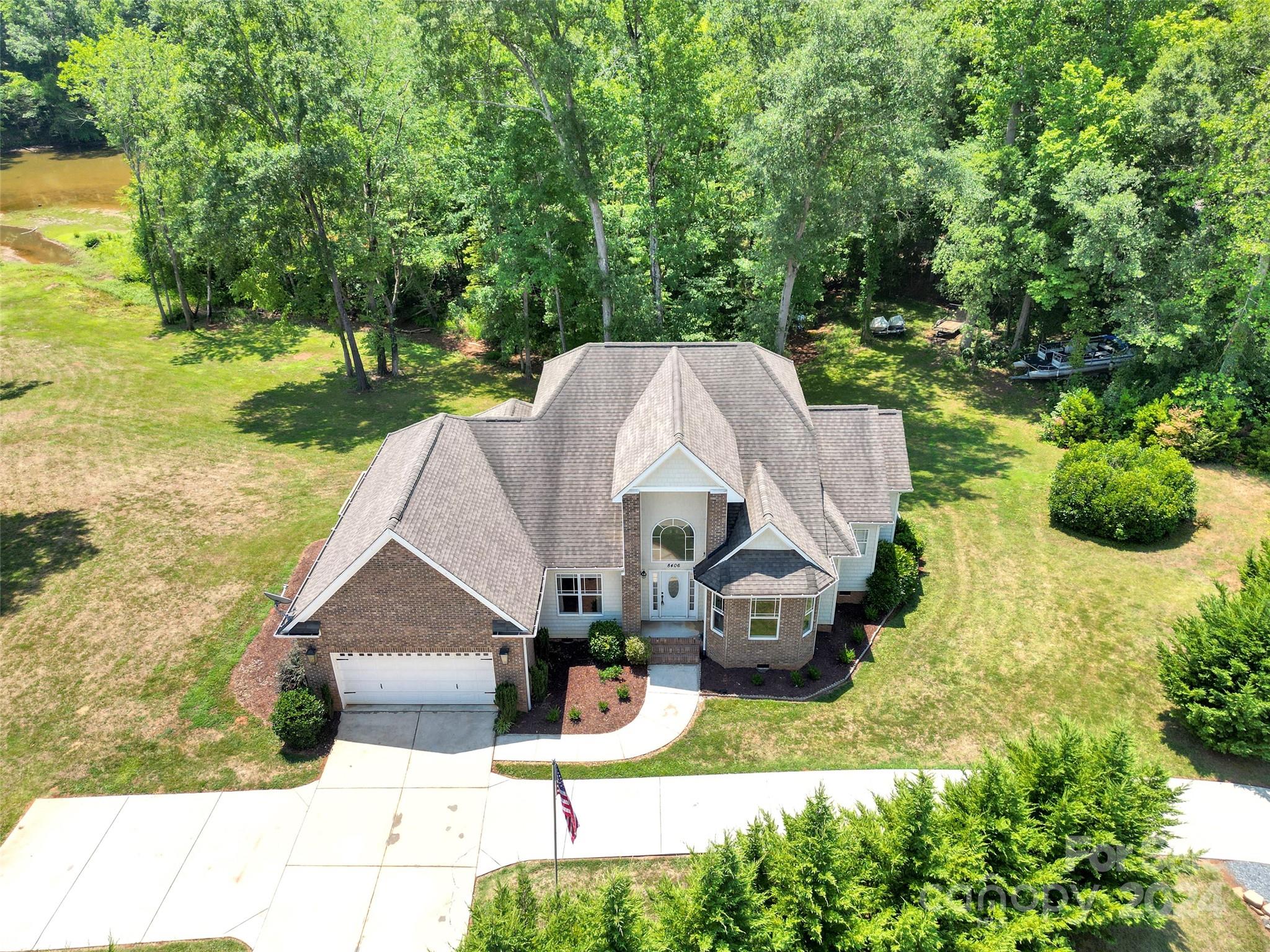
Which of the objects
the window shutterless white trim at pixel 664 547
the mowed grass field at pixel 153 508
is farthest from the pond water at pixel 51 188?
the window shutterless white trim at pixel 664 547

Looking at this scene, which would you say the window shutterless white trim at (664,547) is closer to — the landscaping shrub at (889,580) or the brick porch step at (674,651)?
the brick porch step at (674,651)

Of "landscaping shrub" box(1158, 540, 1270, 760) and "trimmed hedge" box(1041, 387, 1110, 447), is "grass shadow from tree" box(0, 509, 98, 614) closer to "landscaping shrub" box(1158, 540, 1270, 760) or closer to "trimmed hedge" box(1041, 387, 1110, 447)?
"landscaping shrub" box(1158, 540, 1270, 760)

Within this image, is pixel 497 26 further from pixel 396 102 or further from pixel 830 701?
pixel 830 701

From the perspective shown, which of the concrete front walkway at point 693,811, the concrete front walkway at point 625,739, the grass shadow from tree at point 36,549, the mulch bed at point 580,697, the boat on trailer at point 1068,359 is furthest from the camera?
the boat on trailer at point 1068,359

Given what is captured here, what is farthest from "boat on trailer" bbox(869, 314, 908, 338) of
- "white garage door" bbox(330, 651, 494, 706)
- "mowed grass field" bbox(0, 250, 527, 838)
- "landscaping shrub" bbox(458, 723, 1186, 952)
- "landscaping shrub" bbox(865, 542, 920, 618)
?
"white garage door" bbox(330, 651, 494, 706)

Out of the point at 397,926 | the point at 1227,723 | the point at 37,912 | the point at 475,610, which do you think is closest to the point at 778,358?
the point at 475,610
